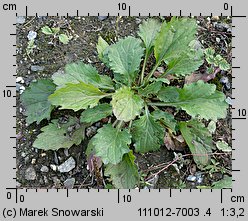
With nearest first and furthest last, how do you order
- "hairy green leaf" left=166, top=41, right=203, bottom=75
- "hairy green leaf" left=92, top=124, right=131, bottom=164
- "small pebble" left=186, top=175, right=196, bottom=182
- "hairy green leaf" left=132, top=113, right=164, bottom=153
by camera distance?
"hairy green leaf" left=92, top=124, right=131, bottom=164
"hairy green leaf" left=132, top=113, right=164, bottom=153
"hairy green leaf" left=166, top=41, right=203, bottom=75
"small pebble" left=186, top=175, right=196, bottom=182

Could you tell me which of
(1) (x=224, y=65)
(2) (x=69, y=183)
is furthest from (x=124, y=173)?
(1) (x=224, y=65)

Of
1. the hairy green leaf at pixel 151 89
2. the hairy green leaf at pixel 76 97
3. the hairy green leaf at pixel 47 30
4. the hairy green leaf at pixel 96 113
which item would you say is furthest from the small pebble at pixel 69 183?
the hairy green leaf at pixel 47 30

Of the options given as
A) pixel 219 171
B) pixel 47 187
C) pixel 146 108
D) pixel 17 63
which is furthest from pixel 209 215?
pixel 17 63

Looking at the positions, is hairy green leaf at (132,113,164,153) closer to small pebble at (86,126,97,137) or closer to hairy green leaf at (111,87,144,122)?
hairy green leaf at (111,87,144,122)

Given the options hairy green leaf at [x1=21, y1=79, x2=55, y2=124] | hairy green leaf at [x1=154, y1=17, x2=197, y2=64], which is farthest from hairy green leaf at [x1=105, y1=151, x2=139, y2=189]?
hairy green leaf at [x1=154, y1=17, x2=197, y2=64]

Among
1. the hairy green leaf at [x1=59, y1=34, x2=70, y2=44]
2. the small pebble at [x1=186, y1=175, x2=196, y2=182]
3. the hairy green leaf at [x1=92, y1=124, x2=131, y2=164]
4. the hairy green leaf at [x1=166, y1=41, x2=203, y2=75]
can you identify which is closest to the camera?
the hairy green leaf at [x1=92, y1=124, x2=131, y2=164]
